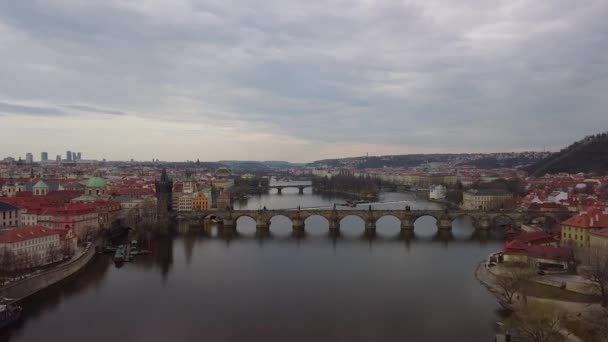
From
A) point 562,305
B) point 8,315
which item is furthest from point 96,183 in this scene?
point 562,305

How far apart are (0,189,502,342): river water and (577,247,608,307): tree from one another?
2.77 metres

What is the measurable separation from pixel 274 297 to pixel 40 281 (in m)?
7.71

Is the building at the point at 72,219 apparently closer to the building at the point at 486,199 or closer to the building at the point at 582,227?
the building at the point at 582,227

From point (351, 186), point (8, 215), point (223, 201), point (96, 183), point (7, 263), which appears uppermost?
point (96, 183)

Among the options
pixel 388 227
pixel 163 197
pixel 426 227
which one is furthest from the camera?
pixel 163 197

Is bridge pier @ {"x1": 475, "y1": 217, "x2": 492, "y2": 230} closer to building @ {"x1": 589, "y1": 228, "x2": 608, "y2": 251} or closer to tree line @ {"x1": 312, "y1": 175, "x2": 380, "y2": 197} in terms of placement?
building @ {"x1": 589, "y1": 228, "x2": 608, "y2": 251}

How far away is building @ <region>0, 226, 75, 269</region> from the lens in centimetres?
1803

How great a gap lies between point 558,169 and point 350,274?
61384 millimetres

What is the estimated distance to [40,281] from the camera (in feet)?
56.4

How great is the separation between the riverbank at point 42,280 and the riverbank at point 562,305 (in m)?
14.3

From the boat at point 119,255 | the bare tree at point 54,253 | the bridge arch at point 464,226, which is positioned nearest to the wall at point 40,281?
the bare tree at point 54,253

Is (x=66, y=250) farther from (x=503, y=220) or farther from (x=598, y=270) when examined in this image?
(x=503, y=220)

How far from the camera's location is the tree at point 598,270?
13.8 m

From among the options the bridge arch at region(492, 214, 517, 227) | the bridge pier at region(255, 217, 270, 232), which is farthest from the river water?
the bridge arch at region(492, 214, 517, 227)
